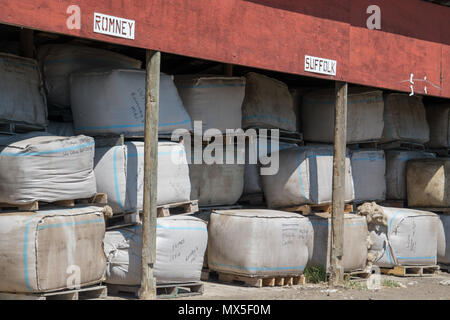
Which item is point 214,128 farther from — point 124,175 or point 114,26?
point 114,26

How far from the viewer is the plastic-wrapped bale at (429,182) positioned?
13469mm

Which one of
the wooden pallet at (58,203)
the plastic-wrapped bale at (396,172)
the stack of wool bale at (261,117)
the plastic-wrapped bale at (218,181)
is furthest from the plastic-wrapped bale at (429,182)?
the wooden pallet at (58,203)

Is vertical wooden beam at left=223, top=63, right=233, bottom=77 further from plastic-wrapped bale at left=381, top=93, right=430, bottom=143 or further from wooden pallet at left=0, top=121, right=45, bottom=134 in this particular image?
wooden pallet at left=0, top=121, right=45, bottom=134

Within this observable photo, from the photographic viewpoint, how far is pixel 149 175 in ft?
28.8

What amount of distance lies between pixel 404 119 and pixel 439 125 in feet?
4.59

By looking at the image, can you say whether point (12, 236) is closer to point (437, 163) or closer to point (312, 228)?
point (312, 228)

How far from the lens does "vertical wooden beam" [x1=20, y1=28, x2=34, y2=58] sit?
971 cm

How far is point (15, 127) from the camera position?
9023mm

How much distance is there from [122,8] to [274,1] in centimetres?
286

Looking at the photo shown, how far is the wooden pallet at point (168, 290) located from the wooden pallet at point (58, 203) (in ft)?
3.50

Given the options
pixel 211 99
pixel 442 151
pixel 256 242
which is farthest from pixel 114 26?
pixel 442 151

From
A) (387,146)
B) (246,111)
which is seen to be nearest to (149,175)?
(246,111)

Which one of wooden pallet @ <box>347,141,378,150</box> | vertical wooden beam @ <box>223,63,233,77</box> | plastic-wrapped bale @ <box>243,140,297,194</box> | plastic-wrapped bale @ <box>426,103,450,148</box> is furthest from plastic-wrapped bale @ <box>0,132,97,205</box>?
plastic-wrapped bale @ <box>426,103,450,148</box>

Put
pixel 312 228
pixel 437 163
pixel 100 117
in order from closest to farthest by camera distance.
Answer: pixel 100 117 → pixel 312 228 → pixel 437 163
